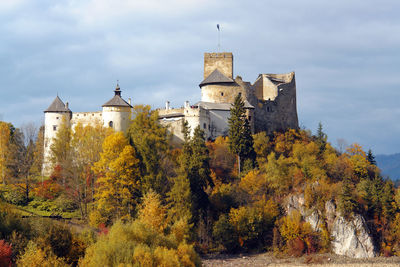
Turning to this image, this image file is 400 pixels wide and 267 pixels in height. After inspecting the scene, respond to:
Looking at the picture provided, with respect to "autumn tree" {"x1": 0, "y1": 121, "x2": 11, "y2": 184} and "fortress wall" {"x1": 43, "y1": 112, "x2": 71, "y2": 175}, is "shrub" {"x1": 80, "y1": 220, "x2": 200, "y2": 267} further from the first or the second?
"fortress wall" {"x1": 43, "y1": 112, "x2": 71, "y2": 175}

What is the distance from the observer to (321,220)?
207ft

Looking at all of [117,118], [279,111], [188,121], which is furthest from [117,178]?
[279,111]

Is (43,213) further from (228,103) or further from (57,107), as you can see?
(228,103)

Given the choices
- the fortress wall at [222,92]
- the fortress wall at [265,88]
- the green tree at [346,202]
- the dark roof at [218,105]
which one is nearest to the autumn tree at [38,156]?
the dark roof at [218,105]

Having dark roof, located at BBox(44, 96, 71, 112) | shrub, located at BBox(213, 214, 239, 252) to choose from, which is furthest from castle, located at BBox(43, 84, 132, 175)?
shrub, located at BBox(213, 214, 239, 252)

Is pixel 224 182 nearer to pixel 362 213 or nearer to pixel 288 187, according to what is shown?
pixel 288 187

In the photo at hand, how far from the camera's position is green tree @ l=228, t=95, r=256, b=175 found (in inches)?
2589

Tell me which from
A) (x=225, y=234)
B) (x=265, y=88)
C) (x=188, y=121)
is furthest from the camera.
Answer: (x=265, y=88)

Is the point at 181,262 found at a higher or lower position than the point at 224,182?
lower

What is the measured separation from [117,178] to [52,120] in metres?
15.7

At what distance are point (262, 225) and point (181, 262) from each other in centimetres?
2172

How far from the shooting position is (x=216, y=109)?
70875 mm

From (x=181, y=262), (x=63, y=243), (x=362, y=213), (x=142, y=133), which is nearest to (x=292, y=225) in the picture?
(x=362, y=213)

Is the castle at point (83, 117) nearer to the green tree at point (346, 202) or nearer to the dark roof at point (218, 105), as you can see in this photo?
the dark roof at point (218, 105)
